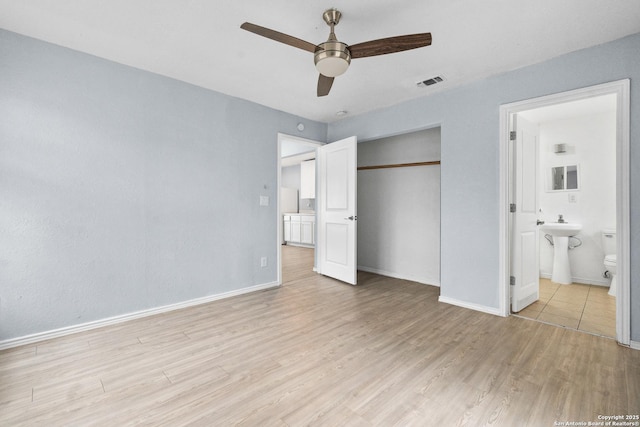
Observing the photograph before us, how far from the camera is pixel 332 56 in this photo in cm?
195

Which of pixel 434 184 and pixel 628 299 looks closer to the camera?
pixel 628 299

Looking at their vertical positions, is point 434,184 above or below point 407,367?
above

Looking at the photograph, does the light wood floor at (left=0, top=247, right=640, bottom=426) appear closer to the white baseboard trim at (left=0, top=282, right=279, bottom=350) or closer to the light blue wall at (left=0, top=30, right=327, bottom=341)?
the white baseboard trim at (left=0, top=282, right=279, bottom=350)

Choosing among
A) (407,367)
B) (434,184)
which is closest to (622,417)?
(407,367)

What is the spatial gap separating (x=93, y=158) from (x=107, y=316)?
1485 mm

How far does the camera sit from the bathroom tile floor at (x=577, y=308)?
8.64 feet

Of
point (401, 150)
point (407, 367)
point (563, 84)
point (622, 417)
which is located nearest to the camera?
point (622, 417)

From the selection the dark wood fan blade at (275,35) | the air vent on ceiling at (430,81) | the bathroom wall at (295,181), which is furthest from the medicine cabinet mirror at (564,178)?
the bathroom wall at (295,181)

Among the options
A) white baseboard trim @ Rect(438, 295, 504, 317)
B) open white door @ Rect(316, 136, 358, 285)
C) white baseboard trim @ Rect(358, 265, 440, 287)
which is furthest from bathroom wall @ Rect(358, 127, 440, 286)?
open white door @ Rect(316, 136, 358, 285)

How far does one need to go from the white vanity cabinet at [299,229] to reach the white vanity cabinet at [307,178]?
61 cm

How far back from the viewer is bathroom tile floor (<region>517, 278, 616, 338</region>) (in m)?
2.63

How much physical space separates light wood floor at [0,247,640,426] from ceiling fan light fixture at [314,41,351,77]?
216 cm

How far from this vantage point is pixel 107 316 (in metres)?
2.66

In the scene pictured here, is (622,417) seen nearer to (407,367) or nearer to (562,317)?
(407,367)
